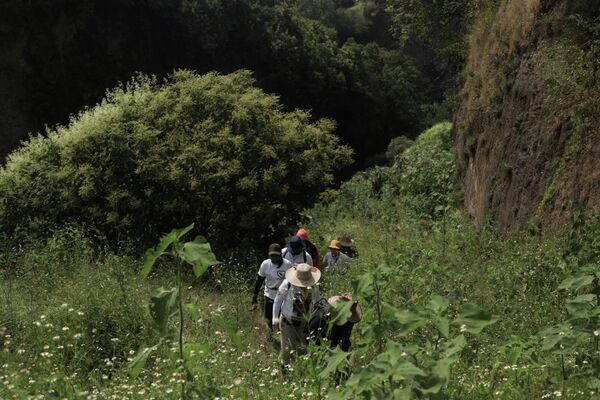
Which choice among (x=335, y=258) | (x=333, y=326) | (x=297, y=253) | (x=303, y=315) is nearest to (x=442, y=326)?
(x=303, y=315)

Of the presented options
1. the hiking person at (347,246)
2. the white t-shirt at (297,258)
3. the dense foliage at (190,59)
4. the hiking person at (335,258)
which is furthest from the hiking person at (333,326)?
the dense foliage at (190,59)

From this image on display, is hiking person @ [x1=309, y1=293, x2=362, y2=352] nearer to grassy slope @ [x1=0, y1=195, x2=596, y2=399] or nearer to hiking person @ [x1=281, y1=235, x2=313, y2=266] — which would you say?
grassy slope @ [x1=0, y1=195, x2=596, y2=399]

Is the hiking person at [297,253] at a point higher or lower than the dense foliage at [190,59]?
higher

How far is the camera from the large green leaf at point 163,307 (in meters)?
3.70

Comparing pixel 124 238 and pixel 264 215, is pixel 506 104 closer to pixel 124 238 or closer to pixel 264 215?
pixel 264 215

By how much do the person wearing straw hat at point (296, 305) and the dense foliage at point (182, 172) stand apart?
5327 millimetres

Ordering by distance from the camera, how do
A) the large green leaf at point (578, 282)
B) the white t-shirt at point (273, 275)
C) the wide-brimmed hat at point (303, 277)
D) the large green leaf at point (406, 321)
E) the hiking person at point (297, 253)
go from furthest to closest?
the hiking person at point (297, 253) < the white t-shirt at point (273, 275) < the wide-brimmed hat at point (303, 277) < the large green leaf at point (578, 282) < the large green leaf at point (406, 321)

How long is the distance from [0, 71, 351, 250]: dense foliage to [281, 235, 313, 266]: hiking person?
363 centimetres

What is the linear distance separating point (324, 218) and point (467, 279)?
8.05 metres

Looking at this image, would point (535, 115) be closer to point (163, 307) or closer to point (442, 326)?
point (442, 326)

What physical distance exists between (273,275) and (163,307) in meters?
5.36

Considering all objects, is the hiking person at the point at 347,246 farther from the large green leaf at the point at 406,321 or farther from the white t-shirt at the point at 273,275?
the large green leaf at the point at 406,321

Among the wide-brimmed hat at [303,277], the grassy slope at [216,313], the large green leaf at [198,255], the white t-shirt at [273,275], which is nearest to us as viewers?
the large green leaf at [198,255]

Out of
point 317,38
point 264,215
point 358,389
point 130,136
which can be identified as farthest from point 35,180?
point 317,38
